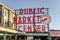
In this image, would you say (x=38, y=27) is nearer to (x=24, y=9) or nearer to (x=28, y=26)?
(x=28, y=26)

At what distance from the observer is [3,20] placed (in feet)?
190

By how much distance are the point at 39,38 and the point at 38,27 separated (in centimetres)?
2517

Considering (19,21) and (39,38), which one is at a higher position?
(19,21)

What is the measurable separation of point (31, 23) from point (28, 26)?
112 cm

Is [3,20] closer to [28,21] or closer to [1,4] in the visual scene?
[1,4]

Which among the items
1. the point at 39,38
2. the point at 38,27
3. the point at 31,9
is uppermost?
the point at 31,9

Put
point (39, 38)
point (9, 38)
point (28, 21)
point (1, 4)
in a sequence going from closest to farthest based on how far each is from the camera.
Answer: point (28, 21) < point (1, 4) < point (9, 38) < point (39, 38)

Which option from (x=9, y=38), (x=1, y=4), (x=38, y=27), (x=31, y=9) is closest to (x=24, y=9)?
(x=31, y=9)

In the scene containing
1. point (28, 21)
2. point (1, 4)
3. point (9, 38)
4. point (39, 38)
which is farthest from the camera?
point (39, 38)

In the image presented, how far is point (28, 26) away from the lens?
4303 centimetres

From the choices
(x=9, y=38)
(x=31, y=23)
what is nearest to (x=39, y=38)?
(x=9, y=38)

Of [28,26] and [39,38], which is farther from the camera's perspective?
[39,38]

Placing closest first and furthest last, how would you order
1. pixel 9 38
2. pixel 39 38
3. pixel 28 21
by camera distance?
pixel 28 21
pixel 9 38
pixel 39 38

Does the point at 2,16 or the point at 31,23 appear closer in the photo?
the point at 31,23
